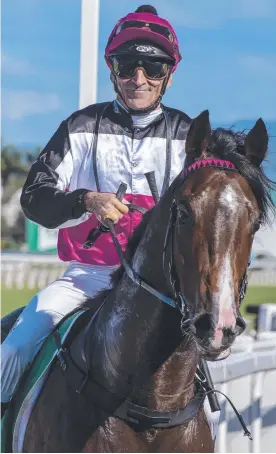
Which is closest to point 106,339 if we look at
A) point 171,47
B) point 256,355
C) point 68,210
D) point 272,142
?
point 68,210

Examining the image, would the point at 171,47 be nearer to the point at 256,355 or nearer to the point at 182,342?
the point at 182,342

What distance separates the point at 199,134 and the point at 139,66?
3.23ft

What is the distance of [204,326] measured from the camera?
8.91 ft

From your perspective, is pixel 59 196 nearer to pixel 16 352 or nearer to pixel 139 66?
pixel 16 352

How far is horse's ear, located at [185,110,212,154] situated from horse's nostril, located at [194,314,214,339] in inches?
25.5

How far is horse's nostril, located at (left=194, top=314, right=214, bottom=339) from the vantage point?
268 centimetres

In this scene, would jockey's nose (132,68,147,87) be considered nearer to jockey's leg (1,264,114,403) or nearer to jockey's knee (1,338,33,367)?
jockey's leg (1,264,114,403)

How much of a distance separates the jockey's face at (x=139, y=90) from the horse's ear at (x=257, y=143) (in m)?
0.94

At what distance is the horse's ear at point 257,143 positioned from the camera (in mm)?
3000

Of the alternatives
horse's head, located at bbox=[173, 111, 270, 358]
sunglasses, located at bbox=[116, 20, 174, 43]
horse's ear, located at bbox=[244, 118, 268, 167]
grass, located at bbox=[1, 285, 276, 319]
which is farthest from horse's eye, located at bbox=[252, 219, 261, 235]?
grass, located at bbox=[1, 285, 276, 319]

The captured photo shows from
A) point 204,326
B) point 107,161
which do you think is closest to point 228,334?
point 204,326

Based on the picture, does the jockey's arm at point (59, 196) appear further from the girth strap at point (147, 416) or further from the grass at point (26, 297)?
the grass at point (26, 297)

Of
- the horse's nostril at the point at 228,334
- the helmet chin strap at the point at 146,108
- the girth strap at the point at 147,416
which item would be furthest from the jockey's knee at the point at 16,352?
the horse's nostril at the point at 228,334

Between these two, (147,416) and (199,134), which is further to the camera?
(147,416)
